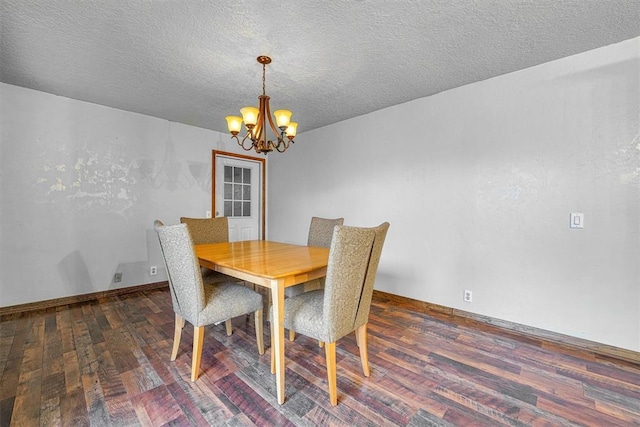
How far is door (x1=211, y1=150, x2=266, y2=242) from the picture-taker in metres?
4.23

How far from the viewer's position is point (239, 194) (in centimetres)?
453

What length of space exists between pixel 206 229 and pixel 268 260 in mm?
1323

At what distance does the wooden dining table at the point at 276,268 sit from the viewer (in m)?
1.48

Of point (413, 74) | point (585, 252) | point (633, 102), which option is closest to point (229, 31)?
point (413, 74)

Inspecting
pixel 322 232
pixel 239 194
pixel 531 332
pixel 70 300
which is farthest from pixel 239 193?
pixel 531 332

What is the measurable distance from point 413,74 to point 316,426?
8.80 feet

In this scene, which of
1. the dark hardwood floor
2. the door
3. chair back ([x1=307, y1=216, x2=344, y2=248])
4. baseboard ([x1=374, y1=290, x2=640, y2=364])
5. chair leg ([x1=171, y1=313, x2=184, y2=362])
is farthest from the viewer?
the door

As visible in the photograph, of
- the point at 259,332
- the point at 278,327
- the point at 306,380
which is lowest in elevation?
the point at 306,380

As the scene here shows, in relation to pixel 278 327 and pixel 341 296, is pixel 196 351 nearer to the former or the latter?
pixel 278 327

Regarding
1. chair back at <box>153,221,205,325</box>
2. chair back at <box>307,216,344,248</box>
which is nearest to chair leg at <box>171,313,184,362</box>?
chair back at <box>153,221,205,325</box>

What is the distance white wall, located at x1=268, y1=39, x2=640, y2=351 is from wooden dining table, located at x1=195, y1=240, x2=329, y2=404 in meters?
1.38

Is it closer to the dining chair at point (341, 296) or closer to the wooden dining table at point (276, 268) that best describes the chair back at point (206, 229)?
the wooden dining table at point (276, 268)

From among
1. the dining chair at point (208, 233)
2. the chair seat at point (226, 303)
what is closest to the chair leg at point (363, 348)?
the chair seat at point (226, 303)

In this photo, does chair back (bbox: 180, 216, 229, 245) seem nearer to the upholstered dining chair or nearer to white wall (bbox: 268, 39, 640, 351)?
the upholstered dining chair
